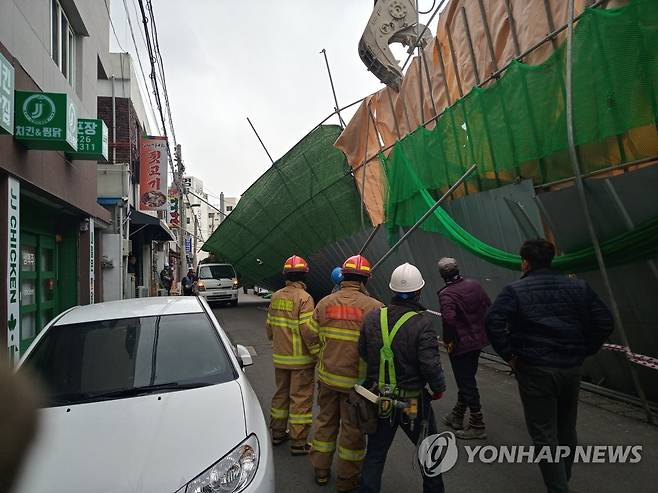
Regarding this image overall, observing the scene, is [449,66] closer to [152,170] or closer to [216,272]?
Answer: [152,170]

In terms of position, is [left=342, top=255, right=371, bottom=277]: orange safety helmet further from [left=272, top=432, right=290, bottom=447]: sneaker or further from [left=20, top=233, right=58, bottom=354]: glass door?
[left=20, top=233, right=58, bottom=354]: glass door

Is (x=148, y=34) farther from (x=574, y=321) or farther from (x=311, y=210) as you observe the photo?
(x=574, y=321)

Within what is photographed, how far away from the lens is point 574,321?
2.98 meters

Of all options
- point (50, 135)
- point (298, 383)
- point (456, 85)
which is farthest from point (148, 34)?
point (298, 383)

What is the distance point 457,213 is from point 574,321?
14.5 ft

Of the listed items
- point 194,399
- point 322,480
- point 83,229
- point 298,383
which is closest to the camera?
point 194,399

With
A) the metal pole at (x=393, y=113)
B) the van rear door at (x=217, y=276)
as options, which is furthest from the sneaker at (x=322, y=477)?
the van rear door at (x=217, y=276)

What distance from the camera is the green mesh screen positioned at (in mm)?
12242

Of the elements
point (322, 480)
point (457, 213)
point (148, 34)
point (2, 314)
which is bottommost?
point (322, 480)

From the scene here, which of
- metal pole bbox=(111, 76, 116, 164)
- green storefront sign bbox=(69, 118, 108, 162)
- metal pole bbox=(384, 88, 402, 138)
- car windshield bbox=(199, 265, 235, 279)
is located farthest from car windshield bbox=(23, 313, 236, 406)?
car windshield bbox=(199, 265, 235, 279)

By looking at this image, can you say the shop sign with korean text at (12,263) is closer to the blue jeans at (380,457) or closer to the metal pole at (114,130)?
the blue jeans at (380,457)

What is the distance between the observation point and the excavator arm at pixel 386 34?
10.3 meters

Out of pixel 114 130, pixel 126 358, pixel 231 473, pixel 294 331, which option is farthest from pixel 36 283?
pixel 114 130

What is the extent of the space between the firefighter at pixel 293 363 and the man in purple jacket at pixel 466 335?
48.0 inches
